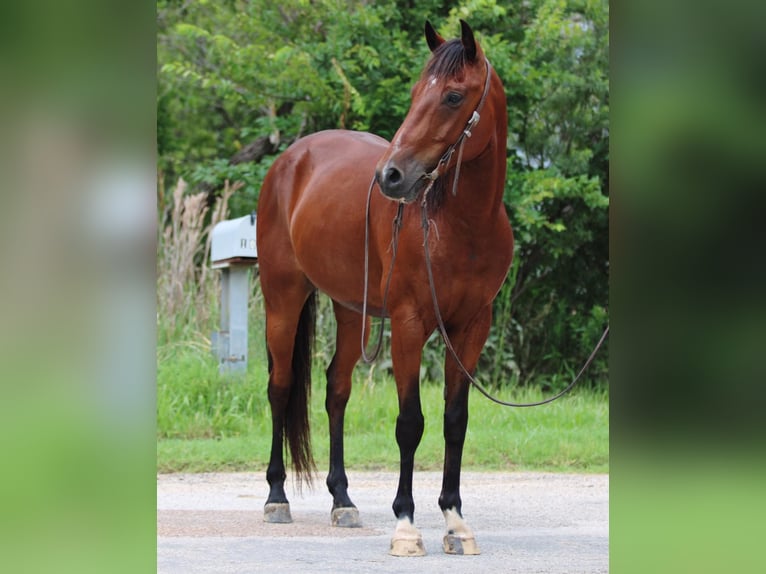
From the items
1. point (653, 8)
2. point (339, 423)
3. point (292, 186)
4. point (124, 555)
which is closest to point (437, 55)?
point (292, 186)

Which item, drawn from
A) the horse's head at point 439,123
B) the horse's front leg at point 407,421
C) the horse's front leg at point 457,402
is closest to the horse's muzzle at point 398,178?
the horse's head at point 439,123

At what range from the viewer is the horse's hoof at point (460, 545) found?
449cm

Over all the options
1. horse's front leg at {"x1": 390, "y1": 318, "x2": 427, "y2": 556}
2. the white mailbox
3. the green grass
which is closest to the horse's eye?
horse's front leg at {"x1": 390, "y1": 318, "x2": 427, "y2": 556}

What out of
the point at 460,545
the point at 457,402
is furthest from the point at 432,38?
the point at 460,545

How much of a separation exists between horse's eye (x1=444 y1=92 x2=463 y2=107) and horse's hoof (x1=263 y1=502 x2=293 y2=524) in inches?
89.7

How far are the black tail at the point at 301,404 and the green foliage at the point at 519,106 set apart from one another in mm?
3537

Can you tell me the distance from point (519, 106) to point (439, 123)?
19.5ft

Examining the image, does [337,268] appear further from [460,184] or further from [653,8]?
[653,8]

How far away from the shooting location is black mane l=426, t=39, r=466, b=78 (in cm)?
418

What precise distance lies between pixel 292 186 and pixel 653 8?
430 cm

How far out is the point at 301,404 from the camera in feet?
18.9

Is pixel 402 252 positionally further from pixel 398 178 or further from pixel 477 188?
pixel 398 178

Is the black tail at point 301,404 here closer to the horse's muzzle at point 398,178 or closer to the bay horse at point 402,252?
the bay horse at point 402,252

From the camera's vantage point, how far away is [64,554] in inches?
61.8
